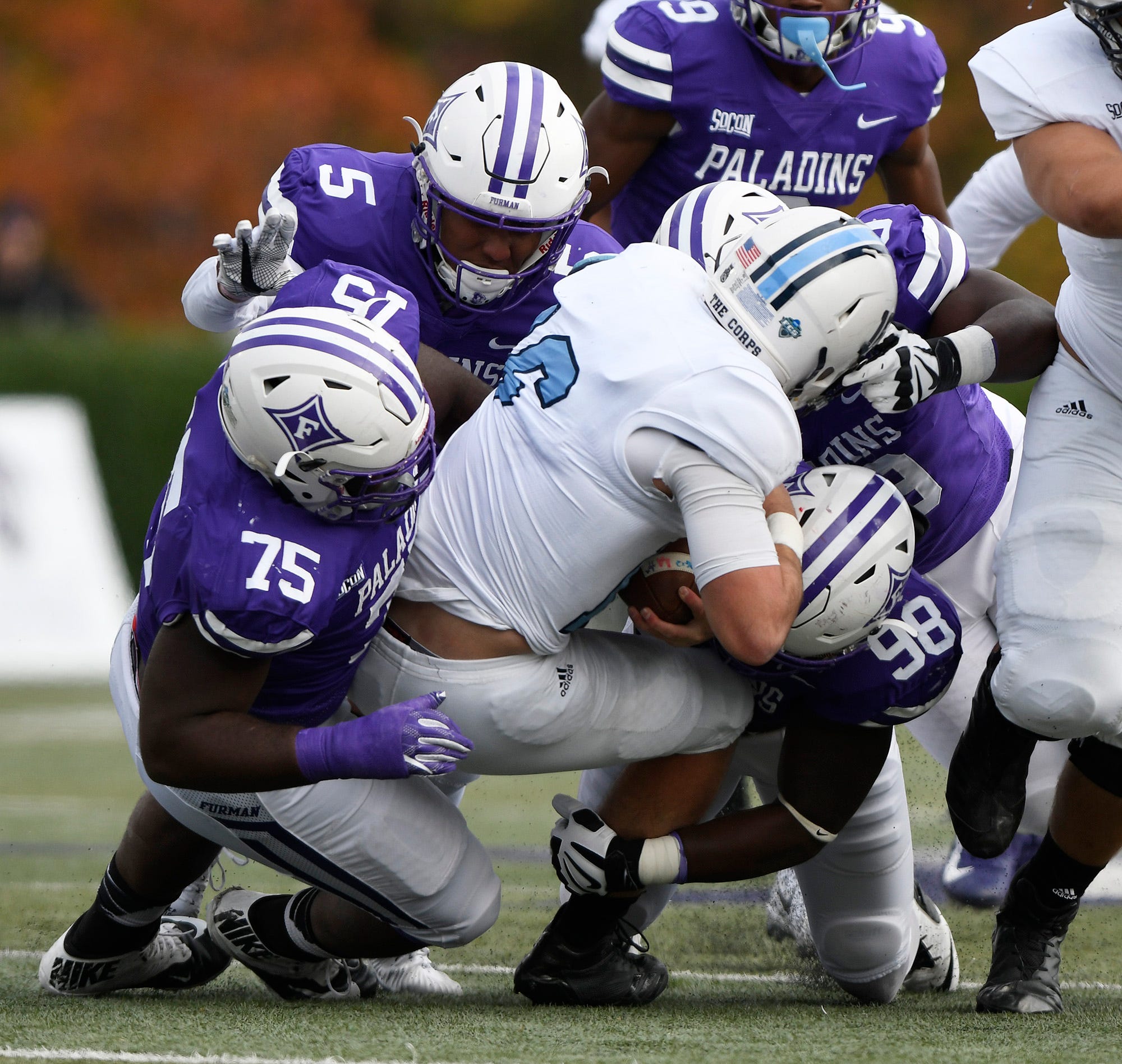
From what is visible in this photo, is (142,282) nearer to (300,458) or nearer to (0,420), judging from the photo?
(0,420)

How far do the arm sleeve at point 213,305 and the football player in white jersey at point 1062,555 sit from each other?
5.31 ft

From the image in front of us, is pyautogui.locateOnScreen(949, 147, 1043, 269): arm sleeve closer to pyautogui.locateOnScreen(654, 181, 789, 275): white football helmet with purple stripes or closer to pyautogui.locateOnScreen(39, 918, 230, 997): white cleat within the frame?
pyautogui.locateOnScreen(654, 181, 789, 275): white football helmet with purple stripes

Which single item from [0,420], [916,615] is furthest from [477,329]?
[0,420]

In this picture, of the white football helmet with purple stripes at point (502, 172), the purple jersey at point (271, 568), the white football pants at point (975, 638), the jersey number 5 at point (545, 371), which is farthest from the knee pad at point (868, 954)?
the white football helmet with purple stripes at point (502, 172)

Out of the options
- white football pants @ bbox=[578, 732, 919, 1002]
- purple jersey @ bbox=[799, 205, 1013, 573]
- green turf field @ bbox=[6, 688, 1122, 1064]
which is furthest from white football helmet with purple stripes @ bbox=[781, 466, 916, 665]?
green turf field @ bbox=[6, 688, 1122, 1064]

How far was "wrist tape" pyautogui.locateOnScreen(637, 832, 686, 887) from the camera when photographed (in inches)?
125

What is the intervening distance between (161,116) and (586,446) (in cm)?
1194

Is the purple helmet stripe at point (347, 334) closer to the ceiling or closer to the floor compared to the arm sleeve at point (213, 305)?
closer to the ceiling

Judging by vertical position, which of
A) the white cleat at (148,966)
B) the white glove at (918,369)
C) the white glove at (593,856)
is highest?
the white glove at (918,369)

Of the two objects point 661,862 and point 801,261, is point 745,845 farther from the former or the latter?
point 801,261

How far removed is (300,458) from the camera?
2.83 m

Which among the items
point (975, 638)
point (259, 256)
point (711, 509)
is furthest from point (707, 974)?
point (259, 256)

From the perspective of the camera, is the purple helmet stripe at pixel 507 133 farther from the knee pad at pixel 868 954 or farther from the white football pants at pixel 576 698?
the knee pad at pixel 868 954

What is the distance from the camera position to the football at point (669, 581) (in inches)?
126
